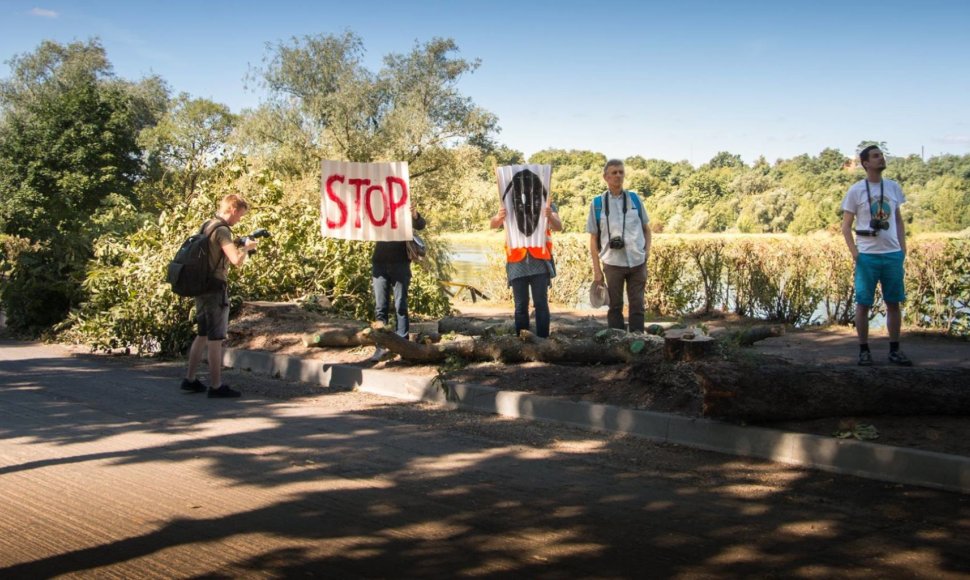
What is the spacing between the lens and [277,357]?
1099cm

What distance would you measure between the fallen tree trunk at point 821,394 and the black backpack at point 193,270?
197 inches

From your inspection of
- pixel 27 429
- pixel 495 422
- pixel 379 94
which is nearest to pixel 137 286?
pixel 27 429

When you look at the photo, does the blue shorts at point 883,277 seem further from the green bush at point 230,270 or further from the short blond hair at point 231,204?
the green bush at point 230,270

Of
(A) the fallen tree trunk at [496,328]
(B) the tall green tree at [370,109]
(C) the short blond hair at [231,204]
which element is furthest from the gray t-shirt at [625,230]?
(B) the tall green tree at [370,109]

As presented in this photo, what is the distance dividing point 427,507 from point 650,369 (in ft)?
10.1

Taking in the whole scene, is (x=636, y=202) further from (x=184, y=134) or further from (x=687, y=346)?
(x=184, y=134)

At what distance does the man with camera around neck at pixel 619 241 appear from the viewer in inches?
387

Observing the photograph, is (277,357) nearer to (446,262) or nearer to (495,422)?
(495,422)

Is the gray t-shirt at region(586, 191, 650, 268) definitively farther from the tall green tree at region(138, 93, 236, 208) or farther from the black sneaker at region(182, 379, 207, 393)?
the tall green tree at region(138, 93, 236, 208)

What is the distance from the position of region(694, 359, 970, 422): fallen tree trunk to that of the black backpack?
501 centimetres

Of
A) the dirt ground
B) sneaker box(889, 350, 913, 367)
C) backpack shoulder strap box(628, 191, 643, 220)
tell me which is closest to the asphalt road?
the dirt ground

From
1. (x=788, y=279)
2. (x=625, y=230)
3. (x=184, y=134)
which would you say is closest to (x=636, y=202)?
(x=625, y=230)

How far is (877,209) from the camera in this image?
897cm

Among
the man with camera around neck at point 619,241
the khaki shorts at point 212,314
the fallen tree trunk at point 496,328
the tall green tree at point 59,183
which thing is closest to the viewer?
the khaki shorts at point 212,314
